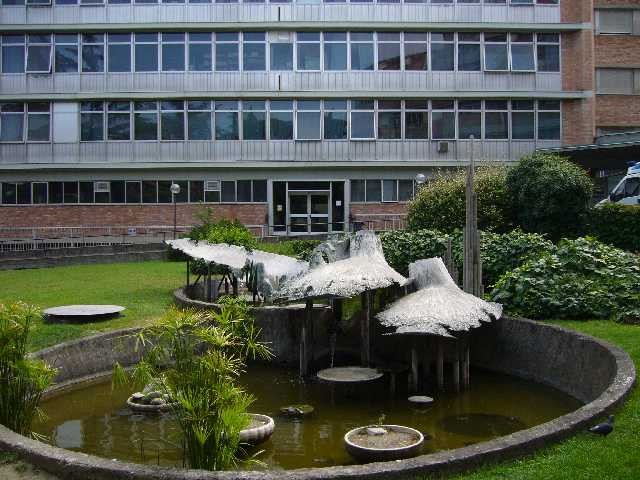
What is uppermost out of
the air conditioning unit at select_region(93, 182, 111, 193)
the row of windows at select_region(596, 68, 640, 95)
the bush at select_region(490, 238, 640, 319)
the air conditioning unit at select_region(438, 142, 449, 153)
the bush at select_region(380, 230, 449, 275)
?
the row of windows at select_region(596, 68, 640, 95)

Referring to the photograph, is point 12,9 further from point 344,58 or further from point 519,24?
point 519,24

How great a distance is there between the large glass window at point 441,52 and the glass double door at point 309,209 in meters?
8.12

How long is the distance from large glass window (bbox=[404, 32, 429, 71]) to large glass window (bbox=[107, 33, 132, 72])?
1320cm

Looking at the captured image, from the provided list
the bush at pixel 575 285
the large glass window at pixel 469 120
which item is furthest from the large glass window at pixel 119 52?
the bush at pixel 575 285

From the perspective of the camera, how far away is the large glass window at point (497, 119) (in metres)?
35.7

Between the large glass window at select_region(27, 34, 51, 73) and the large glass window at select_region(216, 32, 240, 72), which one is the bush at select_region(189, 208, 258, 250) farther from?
the large glass window at select_region(27, 34, 51, 73)

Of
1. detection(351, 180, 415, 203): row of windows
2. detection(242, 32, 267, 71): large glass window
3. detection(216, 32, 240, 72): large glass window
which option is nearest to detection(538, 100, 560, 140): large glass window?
detection(351, 180, 415, 203): row of windows

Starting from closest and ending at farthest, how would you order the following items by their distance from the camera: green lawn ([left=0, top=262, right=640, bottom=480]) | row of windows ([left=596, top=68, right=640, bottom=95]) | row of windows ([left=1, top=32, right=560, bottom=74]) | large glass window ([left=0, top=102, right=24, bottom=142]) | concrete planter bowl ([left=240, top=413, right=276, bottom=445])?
green lawn ([left=0, top=262, right=640, bottom=480]) → concrete planter bowl ([left=240, top=413, right=276, bottom=445]) → row of windows ([left=1, top=32, right=560, bottom=74]) → large glass window ([left=0, top=102, right=24, bottom=142]) → row of windows ([left=596, top=68, right=640, bottom=95])

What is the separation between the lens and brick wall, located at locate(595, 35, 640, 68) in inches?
1517

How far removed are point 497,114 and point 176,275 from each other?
1980cm

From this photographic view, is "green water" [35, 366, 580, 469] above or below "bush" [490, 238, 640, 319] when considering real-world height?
below

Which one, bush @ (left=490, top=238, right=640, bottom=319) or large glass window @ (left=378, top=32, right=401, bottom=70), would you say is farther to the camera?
large glass window @ (left=378, top=32, right=401, bottom=70)

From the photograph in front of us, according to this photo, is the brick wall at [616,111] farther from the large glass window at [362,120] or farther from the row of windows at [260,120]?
the large glass window at [362,120]

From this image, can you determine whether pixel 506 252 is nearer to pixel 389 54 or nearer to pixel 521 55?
pixel 389 54
